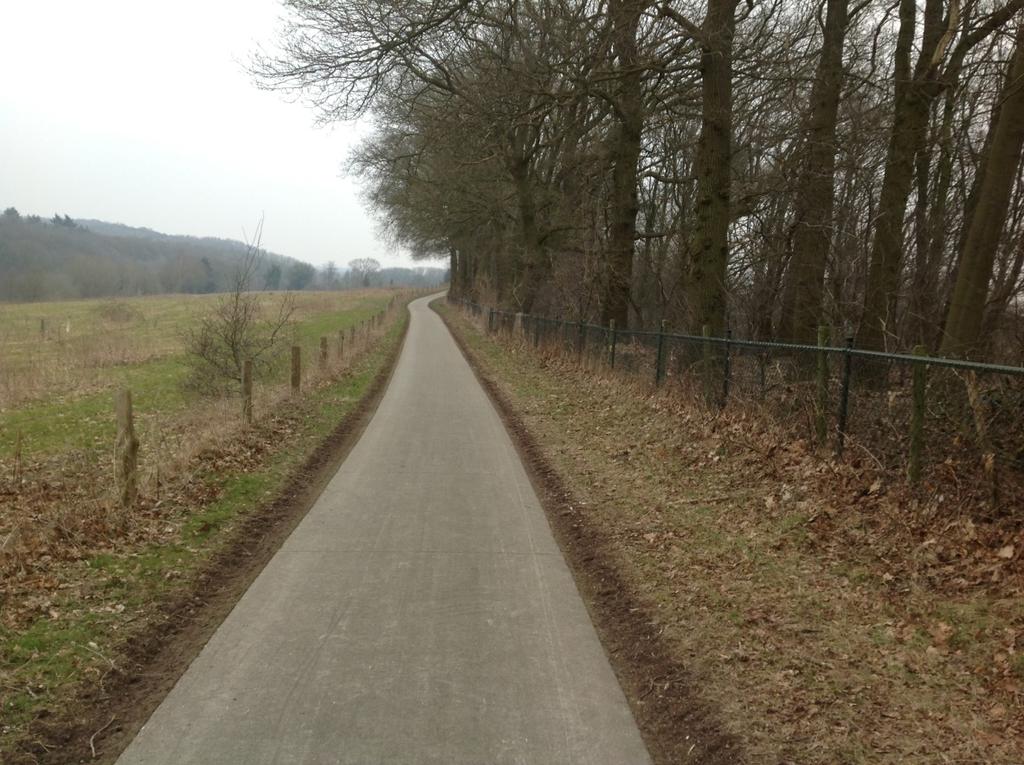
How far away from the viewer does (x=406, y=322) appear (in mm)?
48000

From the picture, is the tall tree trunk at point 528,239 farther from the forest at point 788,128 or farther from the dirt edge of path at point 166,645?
the dirt edge of path at point 166,645

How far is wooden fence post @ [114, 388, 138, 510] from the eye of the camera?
7430 millimetres

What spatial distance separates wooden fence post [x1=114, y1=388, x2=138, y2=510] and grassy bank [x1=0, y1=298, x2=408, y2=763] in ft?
0.64

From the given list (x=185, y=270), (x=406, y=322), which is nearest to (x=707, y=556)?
(x=406, y=322)

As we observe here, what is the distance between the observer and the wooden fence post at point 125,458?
24.4 feet

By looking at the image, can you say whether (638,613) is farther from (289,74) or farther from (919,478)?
(289,74)

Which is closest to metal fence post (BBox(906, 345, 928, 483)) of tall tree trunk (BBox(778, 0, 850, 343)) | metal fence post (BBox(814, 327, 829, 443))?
metal fence post (BBox(814, 327, 829, 443))

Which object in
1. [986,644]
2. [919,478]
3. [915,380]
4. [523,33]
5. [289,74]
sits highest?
[523,33]

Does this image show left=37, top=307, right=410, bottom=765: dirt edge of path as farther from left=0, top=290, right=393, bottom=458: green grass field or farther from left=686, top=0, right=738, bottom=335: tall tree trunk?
left=686, top=0, right=738, bottom=335: tall tree trunk

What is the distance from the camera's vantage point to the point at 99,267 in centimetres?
11162

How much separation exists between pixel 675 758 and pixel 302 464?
23.8 ft

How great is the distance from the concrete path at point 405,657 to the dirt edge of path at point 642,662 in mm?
104

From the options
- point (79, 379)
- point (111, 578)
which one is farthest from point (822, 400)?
point (79, 379)

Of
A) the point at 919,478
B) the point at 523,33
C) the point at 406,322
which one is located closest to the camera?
the point at 919,478
